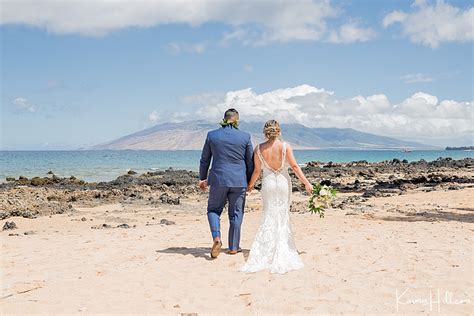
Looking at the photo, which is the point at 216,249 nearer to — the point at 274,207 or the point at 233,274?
the point at 233,274

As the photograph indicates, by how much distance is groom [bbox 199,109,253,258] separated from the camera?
7.85m

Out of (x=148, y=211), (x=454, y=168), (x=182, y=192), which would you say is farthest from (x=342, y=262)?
(x=454, y=168)

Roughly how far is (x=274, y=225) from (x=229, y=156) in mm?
1297

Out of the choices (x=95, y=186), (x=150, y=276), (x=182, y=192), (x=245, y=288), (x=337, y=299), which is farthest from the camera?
(x=95, y=186)

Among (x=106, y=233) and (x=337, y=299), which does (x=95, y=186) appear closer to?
(x=106, y=233)

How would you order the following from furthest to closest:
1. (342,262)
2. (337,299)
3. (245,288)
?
(342,262) < (245,288) < (337,299)

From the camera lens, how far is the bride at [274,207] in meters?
7.46

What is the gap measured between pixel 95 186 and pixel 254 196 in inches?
415

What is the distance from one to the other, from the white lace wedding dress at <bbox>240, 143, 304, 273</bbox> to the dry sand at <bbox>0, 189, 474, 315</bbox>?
1.01ft

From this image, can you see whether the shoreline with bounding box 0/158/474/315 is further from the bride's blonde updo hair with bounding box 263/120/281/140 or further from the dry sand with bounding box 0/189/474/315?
the bride's blonde updo hair with bounding box 263/120/281/140

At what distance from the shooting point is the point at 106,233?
1141 cm

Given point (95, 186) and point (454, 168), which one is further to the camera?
point (454, 168)

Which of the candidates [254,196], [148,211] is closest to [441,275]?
[148,211]

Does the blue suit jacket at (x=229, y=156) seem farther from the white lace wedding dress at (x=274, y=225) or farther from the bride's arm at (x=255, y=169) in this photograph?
the white lace wedding dress at (x=274, y=225)
